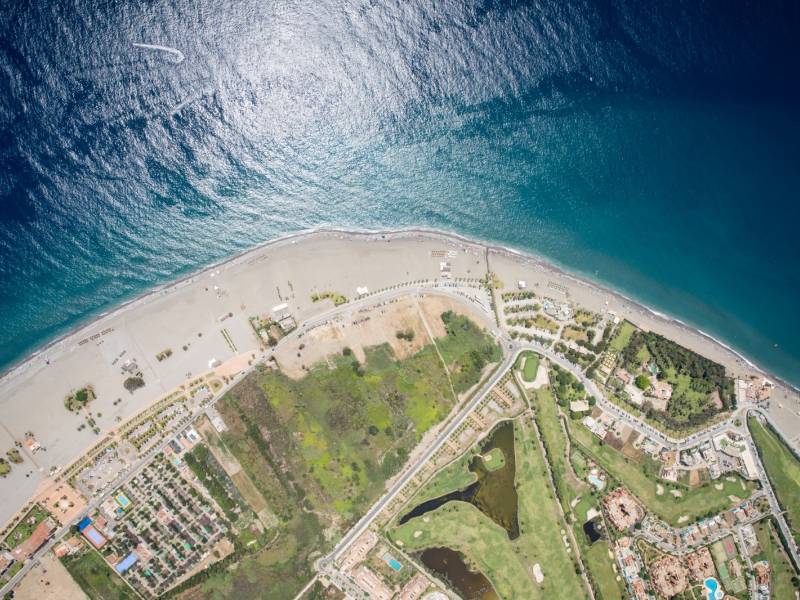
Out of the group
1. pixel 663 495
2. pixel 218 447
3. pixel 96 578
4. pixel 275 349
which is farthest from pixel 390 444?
pixel 96 578

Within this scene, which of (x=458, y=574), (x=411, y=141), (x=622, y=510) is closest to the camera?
(x=458, y=574)

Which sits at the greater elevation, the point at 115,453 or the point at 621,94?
the point at 621,94

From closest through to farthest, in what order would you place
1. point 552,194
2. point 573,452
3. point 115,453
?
point 115,453
point 573,452
point 552,194

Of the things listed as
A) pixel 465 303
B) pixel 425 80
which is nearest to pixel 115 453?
pixel 465 303

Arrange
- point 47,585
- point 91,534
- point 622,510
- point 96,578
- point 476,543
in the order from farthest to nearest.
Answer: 1. point 622,510
2. point 476,543
3. point 91,534
4. point 96,578
5. point 47,585

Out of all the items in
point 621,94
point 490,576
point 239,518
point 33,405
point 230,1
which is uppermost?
point 621,94

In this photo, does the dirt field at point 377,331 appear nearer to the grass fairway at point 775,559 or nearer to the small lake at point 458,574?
the small lake at point 458,574

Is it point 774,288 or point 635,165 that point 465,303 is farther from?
point 774,288

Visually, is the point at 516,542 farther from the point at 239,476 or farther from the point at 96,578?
the point at 96,578

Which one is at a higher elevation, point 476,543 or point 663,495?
point 663,495
